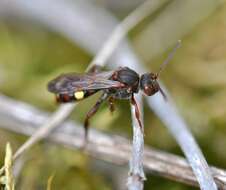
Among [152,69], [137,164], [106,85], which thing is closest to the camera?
[137,164]

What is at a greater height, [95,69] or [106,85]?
[95,69]

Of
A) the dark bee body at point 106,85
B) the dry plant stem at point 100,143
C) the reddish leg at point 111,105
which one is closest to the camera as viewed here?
the dry plant stem at point 100,143

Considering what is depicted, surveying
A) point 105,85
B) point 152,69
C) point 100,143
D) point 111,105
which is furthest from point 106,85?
point 152,69

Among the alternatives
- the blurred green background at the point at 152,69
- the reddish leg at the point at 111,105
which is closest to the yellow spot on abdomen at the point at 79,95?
the reddish leg at the point at 111,105

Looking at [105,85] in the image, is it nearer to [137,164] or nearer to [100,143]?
[100,143]

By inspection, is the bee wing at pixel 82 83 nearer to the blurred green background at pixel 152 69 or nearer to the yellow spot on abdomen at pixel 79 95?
the yellow spot on abdomen at pixel 79 95
